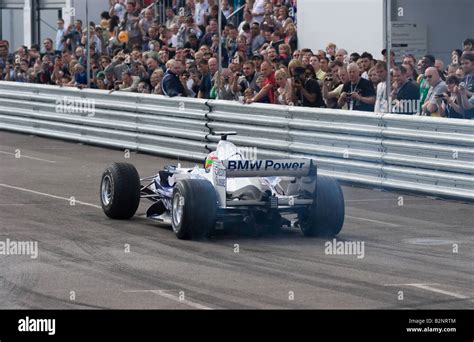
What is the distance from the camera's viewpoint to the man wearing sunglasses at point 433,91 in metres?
16.9

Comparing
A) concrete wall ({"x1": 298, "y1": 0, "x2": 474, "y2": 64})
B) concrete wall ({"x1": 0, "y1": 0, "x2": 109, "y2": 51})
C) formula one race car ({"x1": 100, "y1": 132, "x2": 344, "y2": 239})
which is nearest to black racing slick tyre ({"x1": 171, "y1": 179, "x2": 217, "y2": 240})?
formula one race car ({"x1": 100, "y1": 132, "x2": 344, "y2": 239})

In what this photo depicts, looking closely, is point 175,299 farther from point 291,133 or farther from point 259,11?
point 259,11

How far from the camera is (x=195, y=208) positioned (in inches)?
508

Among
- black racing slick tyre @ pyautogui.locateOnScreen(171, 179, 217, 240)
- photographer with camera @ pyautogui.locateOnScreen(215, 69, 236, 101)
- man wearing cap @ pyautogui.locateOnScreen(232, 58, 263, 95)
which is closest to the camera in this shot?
black racing slick tyre @ pyautogui.locateOnScreen(171, 179, 217, 240)

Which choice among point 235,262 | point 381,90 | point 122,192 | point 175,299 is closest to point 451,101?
point 381,90

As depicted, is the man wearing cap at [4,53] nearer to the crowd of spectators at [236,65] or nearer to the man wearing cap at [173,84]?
the crowd of spectators at [236,65]

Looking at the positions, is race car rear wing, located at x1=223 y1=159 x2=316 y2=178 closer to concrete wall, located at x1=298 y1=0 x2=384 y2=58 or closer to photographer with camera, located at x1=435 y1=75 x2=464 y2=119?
photographer with camera, located at x1=435 y1=75 x2=464 y2=119

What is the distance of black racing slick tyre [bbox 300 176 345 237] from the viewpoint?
43.7 ft

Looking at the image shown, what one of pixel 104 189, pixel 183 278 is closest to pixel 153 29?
pixel 104 189

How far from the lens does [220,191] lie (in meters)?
13.2

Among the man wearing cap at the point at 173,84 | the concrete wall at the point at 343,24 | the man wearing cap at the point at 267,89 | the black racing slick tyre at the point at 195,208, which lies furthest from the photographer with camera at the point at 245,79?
the black racing slick tyre at the point at 195,208

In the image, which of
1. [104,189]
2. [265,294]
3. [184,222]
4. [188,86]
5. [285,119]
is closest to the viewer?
[265,294]

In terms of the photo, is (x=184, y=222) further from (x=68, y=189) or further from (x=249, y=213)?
(x=68, y=189)
